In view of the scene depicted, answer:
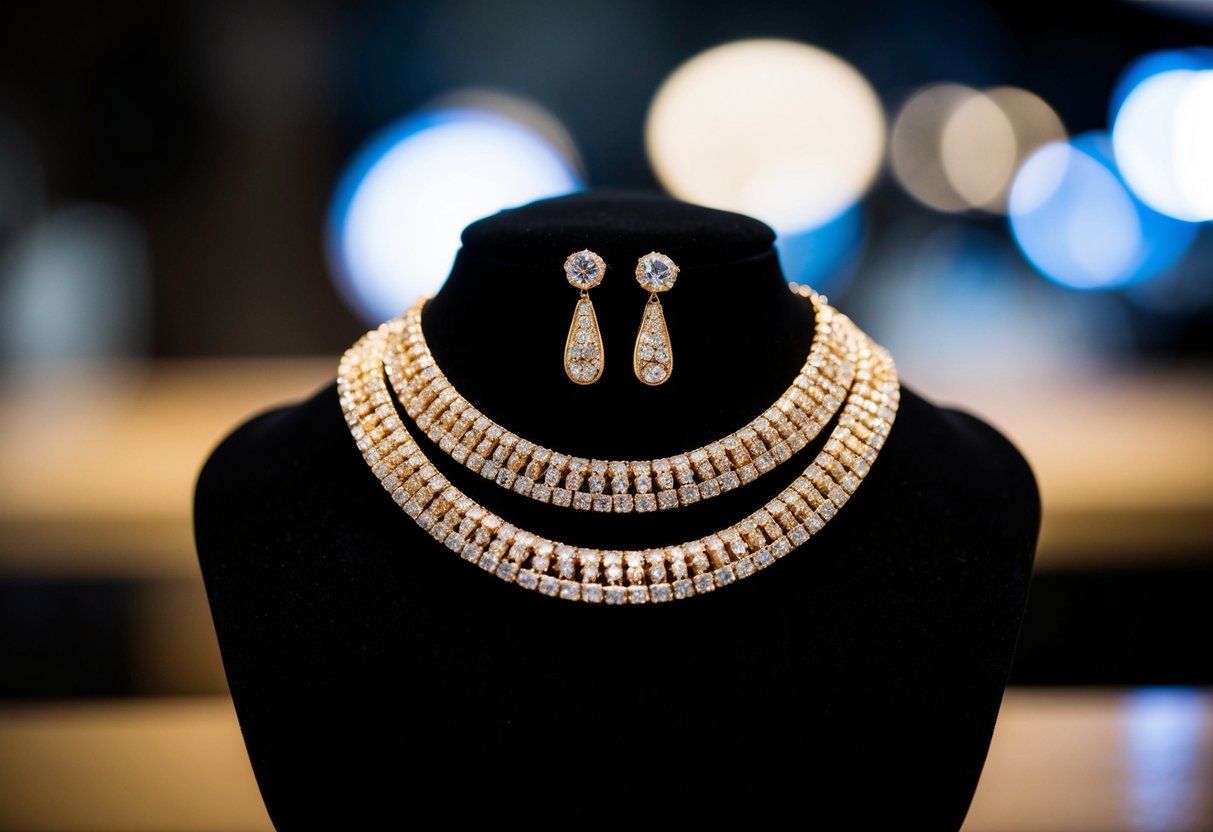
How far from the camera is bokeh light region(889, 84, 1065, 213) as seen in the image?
8.71 feet

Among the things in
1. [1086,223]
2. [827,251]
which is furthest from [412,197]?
[1086,223]

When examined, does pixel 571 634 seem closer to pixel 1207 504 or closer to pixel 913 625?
pixel 913 625

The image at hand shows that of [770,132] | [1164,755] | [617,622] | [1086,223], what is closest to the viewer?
[617,622]

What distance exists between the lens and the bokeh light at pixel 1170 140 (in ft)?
9.12

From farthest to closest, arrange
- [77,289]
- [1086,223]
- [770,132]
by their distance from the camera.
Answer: [1086,223] → [770,132] → [77,289]

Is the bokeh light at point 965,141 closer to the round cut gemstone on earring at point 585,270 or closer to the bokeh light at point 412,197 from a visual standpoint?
the bokeh light at point 412,197

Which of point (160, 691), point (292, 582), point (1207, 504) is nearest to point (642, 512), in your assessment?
point (292, 582)

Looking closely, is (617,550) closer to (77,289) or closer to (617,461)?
(617,461)

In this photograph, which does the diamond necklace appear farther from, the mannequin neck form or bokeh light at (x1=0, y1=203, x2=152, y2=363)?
bokeh light at (x1=0, y1=203, x2=152, y2=363)

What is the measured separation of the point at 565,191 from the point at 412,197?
59cm

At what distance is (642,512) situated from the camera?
2.00ft

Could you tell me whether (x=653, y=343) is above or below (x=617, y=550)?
above

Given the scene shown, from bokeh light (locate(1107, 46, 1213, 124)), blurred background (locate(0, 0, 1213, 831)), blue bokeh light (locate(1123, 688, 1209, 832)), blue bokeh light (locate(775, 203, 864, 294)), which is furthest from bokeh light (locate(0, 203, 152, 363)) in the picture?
bokeh light (locate(1107, 46, 1213, 124))

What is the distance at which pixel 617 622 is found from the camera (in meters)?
0.59
